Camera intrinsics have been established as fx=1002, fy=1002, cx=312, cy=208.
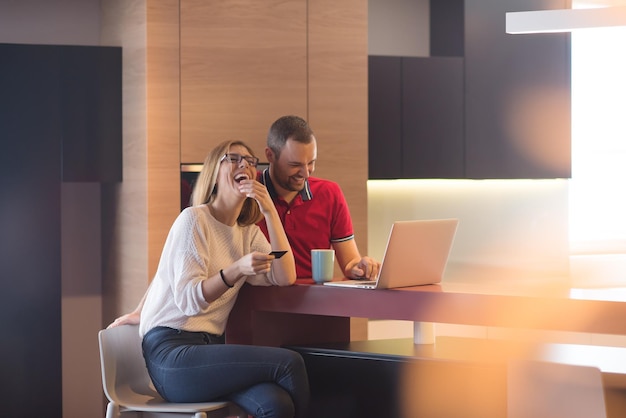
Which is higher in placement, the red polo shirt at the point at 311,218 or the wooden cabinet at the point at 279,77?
the wooden cabinet at the point at 279,77

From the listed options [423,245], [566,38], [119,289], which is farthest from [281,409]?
[566,38]

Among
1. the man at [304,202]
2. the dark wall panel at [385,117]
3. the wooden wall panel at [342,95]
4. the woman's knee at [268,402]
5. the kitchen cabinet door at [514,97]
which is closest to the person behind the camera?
the woman's knee at [268,402]

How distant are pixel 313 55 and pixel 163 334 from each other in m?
2.19

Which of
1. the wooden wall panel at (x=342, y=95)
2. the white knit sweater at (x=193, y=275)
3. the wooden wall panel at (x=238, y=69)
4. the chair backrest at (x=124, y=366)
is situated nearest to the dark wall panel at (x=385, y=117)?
the wooden wall panel at (x=342, y=95)

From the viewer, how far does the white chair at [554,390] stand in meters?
2.39

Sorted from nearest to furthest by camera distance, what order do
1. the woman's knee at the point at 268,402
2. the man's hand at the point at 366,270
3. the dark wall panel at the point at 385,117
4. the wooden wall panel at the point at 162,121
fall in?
the woman's knee at the point at 268,402
the man's hand at the point at 366,270
the wooden wall panel at the point at 162,121
the dark wall panel at the point at 385,117

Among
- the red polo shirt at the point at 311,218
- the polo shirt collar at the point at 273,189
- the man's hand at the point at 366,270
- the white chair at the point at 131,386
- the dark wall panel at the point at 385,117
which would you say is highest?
the dark wall panel at the point at 385,117

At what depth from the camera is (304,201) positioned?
4.05 metres

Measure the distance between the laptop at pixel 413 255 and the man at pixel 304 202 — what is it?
34 cm

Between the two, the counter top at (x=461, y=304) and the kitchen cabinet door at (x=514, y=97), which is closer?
the counter top at (x=461, y=304)

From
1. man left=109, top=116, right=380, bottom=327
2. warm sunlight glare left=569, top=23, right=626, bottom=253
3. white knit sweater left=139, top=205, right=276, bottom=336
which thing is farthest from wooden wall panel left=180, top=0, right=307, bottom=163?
warm sunlight glare left=569, top=23, right=626, bottom=253

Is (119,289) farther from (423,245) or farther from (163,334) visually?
(423,245)

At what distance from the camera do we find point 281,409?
306cm

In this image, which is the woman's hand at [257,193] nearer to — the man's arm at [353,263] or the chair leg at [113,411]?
the man's arm at [353,263]
